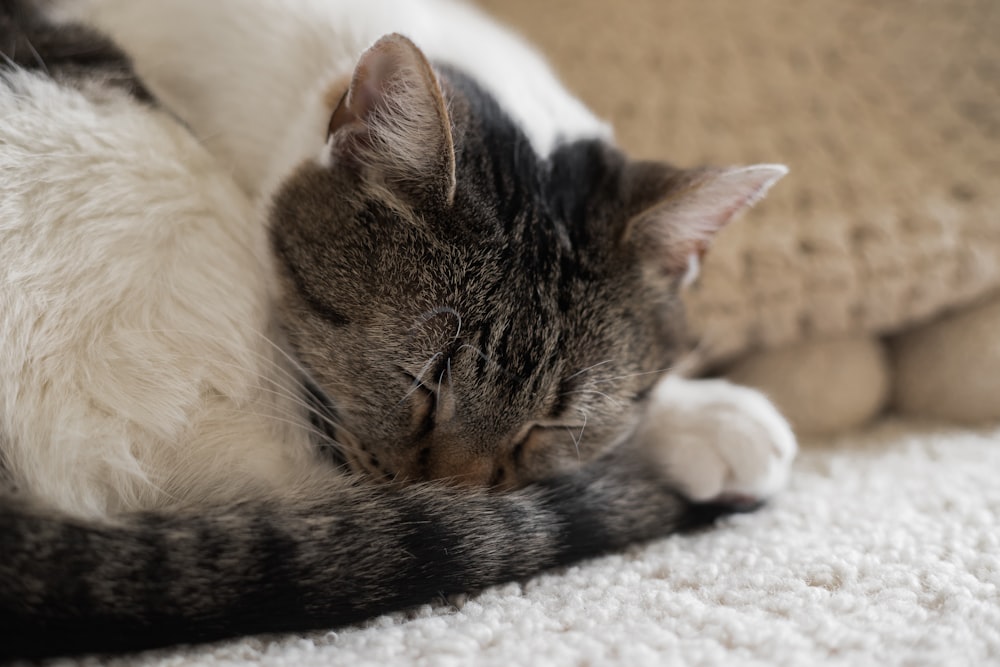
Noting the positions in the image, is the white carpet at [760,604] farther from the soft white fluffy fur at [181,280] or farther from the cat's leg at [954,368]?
the cat's leg at [954,368]

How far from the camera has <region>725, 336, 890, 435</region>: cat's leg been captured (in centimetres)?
143

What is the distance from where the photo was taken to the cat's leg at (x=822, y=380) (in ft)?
4.68

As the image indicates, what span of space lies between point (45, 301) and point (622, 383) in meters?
0.71

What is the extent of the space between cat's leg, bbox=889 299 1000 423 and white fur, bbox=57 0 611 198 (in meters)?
0.75

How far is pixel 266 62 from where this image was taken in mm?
1191

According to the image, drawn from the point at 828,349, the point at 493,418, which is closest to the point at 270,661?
the point at 493,418

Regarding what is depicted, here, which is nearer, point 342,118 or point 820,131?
point 342,118

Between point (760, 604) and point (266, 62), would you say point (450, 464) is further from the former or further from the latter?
point (266, 62)

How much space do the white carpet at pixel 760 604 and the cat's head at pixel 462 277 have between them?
208mm

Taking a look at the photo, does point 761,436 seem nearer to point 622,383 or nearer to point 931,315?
point 622,383

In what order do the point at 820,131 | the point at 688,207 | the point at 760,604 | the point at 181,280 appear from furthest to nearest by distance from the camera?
the point at 820,131 < the point at 688,207 < the point at 181,280 < the point at 760,604

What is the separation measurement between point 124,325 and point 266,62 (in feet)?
1.68

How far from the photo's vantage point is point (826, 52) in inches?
63.0

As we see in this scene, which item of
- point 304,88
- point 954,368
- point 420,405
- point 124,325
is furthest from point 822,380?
point 124,325
